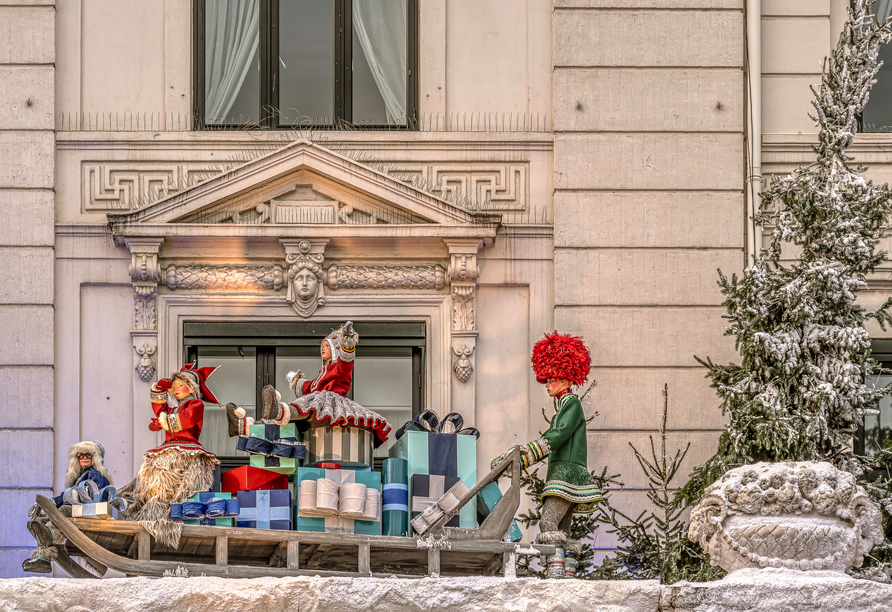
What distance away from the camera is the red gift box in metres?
9.30

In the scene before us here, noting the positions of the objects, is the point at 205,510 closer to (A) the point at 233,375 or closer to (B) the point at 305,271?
(A) the point at 233,375

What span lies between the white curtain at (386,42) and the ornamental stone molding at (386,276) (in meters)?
1.57

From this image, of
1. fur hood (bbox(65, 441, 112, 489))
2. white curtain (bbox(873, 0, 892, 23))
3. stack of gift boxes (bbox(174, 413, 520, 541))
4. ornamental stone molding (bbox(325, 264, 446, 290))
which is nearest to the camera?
stack of gift boxes (bbox(174, 413, 520, 541))

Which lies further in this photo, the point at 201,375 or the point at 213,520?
the point at 201,375

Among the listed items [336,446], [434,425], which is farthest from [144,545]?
[434,425]

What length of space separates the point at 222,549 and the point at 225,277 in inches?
167

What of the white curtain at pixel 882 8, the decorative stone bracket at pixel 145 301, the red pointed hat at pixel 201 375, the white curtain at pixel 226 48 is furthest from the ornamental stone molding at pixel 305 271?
the white curtain at pixel 882 8

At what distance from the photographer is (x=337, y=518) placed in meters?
9.10

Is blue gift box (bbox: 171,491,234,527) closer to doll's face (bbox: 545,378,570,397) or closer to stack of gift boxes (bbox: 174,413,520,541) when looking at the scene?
stack of gift boxes (bbox: 174,413,520,541)

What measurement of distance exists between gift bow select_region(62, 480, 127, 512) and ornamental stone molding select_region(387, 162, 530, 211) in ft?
15.7

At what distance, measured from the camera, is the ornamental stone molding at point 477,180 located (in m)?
12.9

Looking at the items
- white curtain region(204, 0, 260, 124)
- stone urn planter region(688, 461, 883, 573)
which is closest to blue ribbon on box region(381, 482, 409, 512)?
stone urn planter region(688, 461, 883, 573)

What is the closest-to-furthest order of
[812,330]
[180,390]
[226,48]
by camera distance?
[812,330]
[180,390]
[226,48]

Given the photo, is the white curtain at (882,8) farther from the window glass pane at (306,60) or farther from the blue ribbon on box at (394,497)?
the blue ribbon on box at (394,497)
